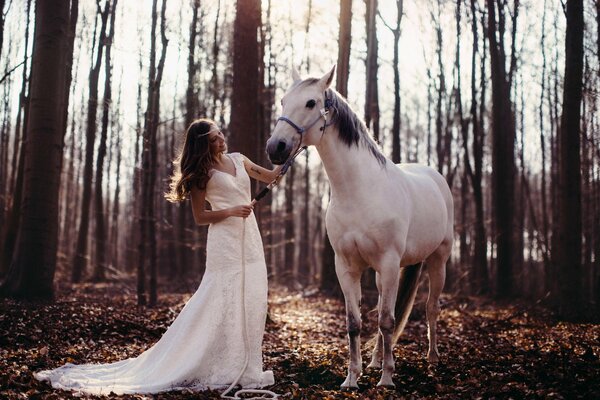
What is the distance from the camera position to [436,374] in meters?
5.20

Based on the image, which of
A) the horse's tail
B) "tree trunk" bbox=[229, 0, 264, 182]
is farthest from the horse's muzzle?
"tree trunk" bbox=[229, 0, 264, 182]

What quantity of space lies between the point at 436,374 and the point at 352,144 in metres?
2.34

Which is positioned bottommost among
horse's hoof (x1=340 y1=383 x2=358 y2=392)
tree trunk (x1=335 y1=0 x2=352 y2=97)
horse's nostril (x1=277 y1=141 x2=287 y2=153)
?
horse's hoof (x1=340 y1=383 x2=358 y2=392)

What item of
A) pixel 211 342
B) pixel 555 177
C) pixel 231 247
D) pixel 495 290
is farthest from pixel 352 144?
pixel 555 177

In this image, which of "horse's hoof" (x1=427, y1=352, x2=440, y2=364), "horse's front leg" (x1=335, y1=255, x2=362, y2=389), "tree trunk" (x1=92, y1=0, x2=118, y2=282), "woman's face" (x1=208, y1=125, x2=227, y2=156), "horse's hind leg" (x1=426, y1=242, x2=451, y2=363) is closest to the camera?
"horse's front leg" (x1=335, y1=255, x2=362, y2=389)

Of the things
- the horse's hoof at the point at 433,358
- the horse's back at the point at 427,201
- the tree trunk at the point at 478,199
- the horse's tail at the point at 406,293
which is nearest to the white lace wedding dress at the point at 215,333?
the horse's back at the point at 427,201

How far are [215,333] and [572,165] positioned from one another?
7606 millimetres

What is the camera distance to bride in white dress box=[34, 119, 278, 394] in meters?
4.72

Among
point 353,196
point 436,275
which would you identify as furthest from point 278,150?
point 436,275

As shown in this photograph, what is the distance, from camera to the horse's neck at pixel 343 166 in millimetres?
4883

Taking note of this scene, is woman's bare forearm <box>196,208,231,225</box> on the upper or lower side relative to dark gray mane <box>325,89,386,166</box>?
lower

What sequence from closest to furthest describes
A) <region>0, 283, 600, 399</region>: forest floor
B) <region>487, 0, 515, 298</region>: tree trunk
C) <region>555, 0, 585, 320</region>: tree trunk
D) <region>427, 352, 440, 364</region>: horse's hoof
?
<region>0, 283, 600, 399</region>: forest floor
<region>427, 352, 440, 364</region>: horse's hoof
<region>555, 0, 585, 320</region>: tree trunk
<region>487, 0, 515, 298</region>: tree trunk

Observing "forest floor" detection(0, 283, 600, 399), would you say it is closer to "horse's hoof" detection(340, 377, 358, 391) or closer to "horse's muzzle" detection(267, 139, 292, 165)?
"horse's hoof" detection(340, 377, 358, 391)

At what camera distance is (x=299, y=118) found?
4.61 meters
